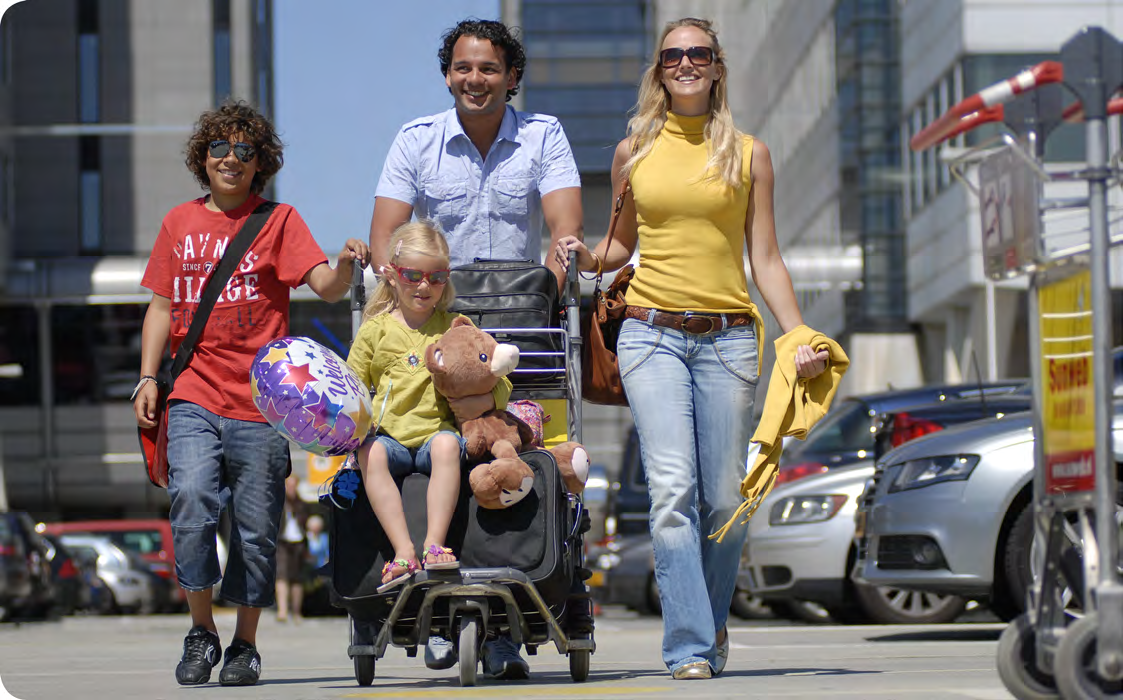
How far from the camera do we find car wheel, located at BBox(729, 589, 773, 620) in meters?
16.1

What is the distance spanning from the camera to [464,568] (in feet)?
21.3

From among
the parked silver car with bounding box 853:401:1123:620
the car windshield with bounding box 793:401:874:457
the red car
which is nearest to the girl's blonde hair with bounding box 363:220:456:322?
the parked silver car with bounding box 853:401:1123:620

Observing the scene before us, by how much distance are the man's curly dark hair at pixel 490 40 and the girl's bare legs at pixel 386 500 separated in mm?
1820

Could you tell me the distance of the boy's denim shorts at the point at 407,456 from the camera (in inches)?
257

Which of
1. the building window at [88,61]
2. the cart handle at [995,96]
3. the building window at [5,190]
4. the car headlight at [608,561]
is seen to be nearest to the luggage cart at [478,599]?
the cart handle at [995,96]

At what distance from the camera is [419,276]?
6.73m

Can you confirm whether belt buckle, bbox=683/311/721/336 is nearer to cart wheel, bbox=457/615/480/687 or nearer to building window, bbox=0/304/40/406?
cart wheel, bbox=457/615/480/687

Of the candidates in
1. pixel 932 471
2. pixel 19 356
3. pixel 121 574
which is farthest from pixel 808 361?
pixel 19 356

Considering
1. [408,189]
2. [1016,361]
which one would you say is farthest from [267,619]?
[408,189]

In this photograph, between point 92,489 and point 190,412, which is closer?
point 190,412

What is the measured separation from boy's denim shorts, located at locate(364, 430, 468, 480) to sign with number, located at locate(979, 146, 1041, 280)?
6.80 feet

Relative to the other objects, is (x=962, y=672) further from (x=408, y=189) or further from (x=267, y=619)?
(x=267, y=619)

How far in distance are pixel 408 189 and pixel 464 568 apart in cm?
177

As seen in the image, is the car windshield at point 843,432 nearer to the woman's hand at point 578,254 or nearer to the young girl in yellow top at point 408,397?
the woman's hand at point 578,254
